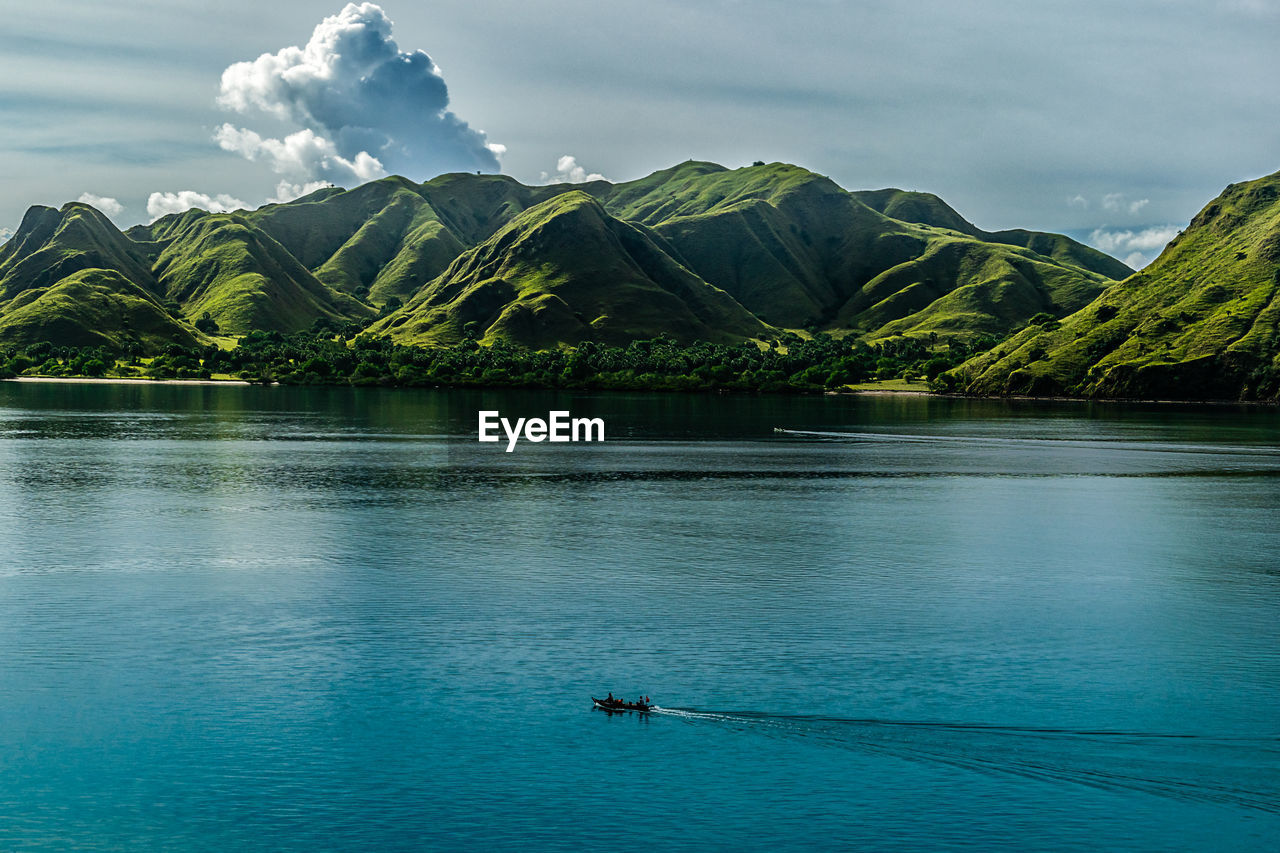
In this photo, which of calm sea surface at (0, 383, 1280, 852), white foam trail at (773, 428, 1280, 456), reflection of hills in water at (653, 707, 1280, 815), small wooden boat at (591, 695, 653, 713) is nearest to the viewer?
calm sea surface at (0, 383, 1280, 852)

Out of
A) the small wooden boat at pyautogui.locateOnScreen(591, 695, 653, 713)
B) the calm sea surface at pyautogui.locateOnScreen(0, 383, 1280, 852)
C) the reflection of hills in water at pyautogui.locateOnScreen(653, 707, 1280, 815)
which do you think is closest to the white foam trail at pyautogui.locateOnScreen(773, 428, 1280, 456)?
the calm sea surface at pyautogui.locateOnScreen(0, 383, 1280, 852)

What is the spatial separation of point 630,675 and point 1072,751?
62.5 ft

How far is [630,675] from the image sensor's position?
49.1 metres

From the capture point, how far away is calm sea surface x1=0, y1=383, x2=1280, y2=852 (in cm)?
3525

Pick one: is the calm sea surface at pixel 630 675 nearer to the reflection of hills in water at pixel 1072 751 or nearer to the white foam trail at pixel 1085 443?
the reflection of hills in water at pixel 1072 751

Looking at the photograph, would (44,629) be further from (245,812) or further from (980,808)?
(980,808)

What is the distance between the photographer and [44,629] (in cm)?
5541

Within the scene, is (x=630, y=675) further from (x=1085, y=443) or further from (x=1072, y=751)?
(x=1085, y=443)

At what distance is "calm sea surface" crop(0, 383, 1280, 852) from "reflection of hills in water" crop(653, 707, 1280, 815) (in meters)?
0.15

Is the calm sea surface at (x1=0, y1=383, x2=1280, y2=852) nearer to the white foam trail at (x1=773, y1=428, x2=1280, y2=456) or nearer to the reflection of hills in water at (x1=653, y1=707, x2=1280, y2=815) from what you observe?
the reflection of hills in water at (x1=653, y1=707, x2=1280, y2=815)

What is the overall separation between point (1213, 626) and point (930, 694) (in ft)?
75.3

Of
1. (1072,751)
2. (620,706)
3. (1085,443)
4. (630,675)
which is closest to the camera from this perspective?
(1072,751)

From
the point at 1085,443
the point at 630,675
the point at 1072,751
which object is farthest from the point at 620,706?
the point at 1085,443

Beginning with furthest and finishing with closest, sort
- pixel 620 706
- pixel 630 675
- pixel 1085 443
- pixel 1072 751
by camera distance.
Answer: pixel 1085 443, pixel 630 675, pixel 620 706, pixel 1072 751
